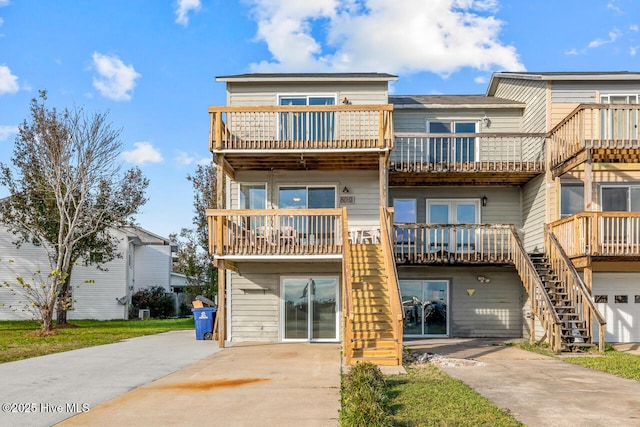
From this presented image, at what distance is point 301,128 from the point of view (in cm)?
1650

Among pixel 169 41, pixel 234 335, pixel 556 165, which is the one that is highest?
pixel 169 41

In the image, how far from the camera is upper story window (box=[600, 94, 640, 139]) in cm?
1645

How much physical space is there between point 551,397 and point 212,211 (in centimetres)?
934

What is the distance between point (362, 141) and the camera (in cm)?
1542

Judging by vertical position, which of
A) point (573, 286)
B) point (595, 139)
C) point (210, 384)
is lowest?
point (210, 384)

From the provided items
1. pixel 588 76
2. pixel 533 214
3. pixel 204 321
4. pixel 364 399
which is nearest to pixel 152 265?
pixel 204 321

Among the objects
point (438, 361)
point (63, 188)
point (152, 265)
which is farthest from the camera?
point (152, 265)

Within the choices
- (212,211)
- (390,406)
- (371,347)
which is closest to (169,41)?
(212,211)

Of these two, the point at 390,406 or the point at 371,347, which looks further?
the point at 371,347

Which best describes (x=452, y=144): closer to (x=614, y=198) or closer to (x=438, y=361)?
(x=614, y=198)

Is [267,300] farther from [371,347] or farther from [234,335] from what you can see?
[371,347]

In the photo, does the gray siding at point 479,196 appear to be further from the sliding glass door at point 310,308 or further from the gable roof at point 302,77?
the sliding glass door at point 310,308

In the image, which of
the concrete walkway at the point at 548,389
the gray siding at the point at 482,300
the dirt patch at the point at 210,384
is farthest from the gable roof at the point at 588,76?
the dirt patch at the point at 210,384

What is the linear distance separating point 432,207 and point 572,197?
162 inches
